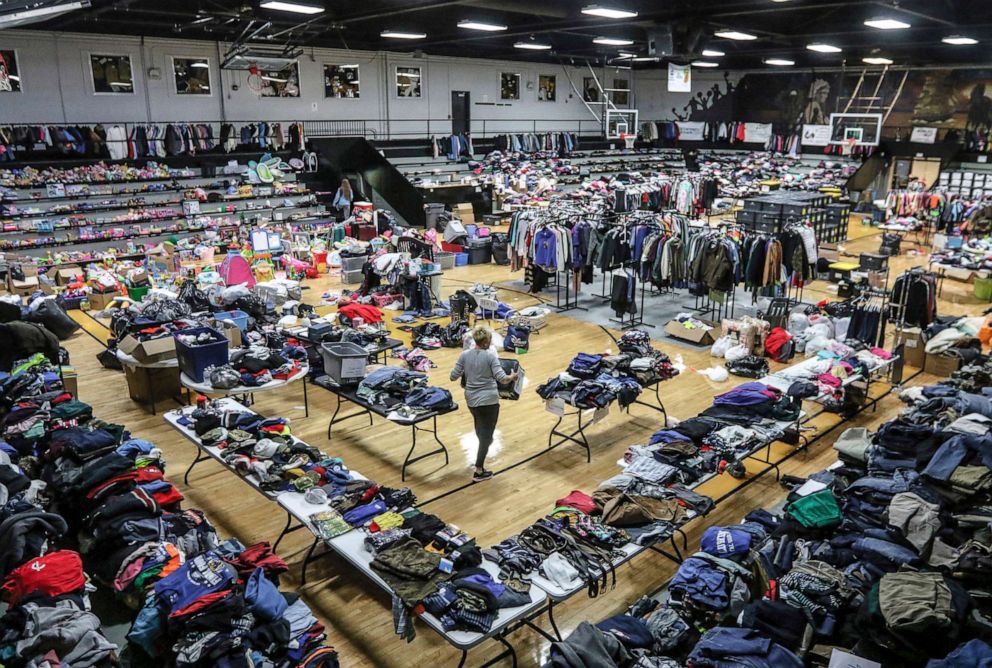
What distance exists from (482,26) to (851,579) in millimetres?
12949

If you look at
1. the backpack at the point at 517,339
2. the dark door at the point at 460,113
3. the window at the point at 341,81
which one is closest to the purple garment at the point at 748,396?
the backpack at the point at 517,339

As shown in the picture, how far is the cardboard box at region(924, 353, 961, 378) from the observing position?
8719 millimetres

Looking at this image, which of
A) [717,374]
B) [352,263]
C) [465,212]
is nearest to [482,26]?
[352,263]

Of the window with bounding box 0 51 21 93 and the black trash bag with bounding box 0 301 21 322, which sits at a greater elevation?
the window with bounding box 0 51 21 93

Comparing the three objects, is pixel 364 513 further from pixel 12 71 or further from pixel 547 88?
pixel 547 88

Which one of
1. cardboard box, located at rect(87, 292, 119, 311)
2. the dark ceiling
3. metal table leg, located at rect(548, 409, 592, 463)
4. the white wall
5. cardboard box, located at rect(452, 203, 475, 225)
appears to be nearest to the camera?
metal table leg, located at rect(548, 409, 592, 463)

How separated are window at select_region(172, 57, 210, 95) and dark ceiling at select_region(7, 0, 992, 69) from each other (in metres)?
0.76

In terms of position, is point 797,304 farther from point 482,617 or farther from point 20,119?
point 20,119

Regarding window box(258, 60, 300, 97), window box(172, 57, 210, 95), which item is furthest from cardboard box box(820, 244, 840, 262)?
window box(172, 57, 210, 95)

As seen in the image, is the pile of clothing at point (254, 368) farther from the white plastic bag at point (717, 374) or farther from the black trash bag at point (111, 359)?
the white plastic bag at point (717, 374)

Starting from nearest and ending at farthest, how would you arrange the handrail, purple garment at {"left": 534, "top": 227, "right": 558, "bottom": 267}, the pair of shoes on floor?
the pair of shoes on floor, purple garment at {"left": 534, "top": 227, "right": 558, "bottom": 267}, the handrail

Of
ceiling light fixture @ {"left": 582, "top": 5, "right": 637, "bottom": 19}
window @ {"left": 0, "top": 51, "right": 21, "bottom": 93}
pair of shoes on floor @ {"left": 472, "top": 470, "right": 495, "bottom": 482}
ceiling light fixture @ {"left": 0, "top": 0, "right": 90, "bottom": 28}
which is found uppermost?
ceiling light fixture @ {"left": 582, "top": 5, "right": 637, "bottom": 19}

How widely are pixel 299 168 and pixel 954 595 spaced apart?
685 inches

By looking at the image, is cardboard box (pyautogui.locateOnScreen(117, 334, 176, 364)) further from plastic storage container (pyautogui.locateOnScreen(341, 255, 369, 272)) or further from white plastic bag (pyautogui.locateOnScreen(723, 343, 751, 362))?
white plastic bag (pyautogui.locateOnScreen(723, 343, 751, 362))
